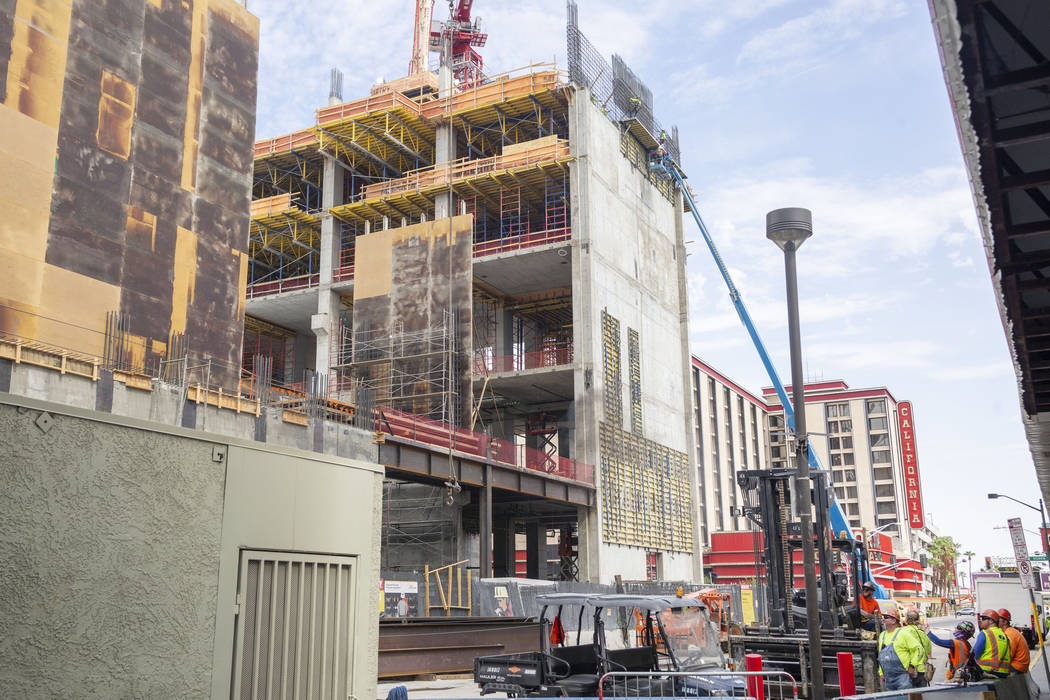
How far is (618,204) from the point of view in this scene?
1838 inches

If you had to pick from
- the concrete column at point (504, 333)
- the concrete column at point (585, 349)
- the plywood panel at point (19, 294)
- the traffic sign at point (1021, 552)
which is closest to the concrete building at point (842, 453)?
the concrete column at point (504, 333)

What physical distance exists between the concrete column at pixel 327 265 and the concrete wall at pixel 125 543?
40056mm

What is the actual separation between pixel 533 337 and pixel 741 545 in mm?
28680

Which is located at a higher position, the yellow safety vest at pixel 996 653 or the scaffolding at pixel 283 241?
the scaffolding at pixel 283 241

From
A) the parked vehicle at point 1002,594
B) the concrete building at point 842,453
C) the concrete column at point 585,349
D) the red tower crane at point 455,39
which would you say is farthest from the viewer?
the concrete building at point 842,453

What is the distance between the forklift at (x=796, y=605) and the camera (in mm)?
14328

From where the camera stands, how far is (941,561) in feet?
489

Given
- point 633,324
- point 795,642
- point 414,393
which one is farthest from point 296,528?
point 633,324

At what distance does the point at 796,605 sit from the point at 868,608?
146cm

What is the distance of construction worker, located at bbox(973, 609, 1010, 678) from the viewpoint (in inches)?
494

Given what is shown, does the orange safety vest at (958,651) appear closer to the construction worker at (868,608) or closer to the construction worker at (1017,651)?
the construction worker at (1017,651)

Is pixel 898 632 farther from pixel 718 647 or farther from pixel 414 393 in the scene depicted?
pixel 414 393

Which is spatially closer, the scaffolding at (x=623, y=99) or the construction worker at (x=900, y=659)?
the construction worker at (x=900, y=659)

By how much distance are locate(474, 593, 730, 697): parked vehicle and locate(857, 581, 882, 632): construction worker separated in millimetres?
5446
